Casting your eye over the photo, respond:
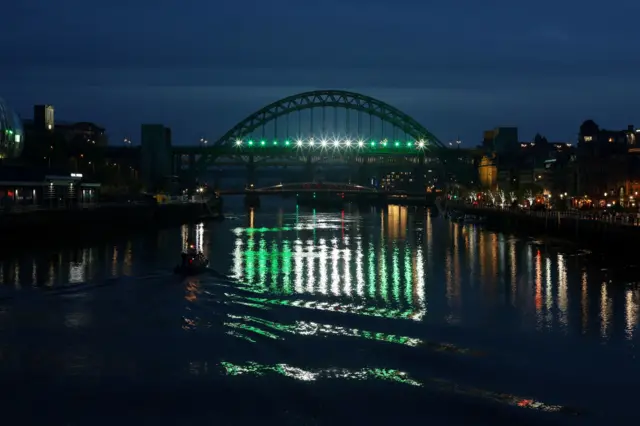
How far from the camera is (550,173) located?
95500mm

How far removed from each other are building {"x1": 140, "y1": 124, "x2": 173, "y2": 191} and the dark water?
265 ft

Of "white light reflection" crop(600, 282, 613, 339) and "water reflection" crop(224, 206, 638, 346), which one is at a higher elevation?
"water reflection" crop(224, 206, 638, 346)

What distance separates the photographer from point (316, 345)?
19656 mm

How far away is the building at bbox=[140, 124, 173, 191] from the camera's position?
116750mm

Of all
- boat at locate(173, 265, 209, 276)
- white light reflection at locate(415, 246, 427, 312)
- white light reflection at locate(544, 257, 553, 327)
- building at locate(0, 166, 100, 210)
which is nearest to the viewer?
white light reflection at locate(544, 257, 553, 327)

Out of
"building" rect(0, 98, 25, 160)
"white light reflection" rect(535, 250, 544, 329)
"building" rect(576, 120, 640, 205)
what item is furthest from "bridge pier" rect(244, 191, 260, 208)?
"white light reflection" rect(535, 250, 544, 329)

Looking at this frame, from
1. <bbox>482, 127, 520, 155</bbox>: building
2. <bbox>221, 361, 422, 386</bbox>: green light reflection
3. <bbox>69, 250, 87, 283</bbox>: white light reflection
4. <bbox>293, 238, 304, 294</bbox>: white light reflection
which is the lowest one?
<bbox>221, 361, 422, 386</bbox>: green light reflection

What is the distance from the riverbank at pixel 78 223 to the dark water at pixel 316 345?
7.57 m

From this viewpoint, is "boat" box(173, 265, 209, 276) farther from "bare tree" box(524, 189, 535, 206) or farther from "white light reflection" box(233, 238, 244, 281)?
"bare tree" box(524, 189, 535, 206)

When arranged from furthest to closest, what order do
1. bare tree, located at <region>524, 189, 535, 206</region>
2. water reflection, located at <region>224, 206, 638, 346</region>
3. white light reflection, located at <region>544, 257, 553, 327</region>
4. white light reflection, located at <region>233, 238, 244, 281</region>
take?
bare tree, located at <region>524, 189, 535, 206</region> → white light reflection, located at <region>233, 238, 244, 281</region> → water reflection, located at <region>224, 206, 638, 346</region> → white light reflection, located at <region>544, 257, 553, 327</region>

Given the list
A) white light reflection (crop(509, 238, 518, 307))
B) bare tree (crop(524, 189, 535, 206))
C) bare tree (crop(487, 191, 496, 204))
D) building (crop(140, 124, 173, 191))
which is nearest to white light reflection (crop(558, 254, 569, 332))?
white light reflection (crop(509, 238, 518, 307))

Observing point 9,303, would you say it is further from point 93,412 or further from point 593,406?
point 593,406

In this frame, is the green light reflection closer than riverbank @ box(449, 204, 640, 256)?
Yes

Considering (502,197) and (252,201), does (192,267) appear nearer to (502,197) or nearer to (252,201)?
(502,197)
